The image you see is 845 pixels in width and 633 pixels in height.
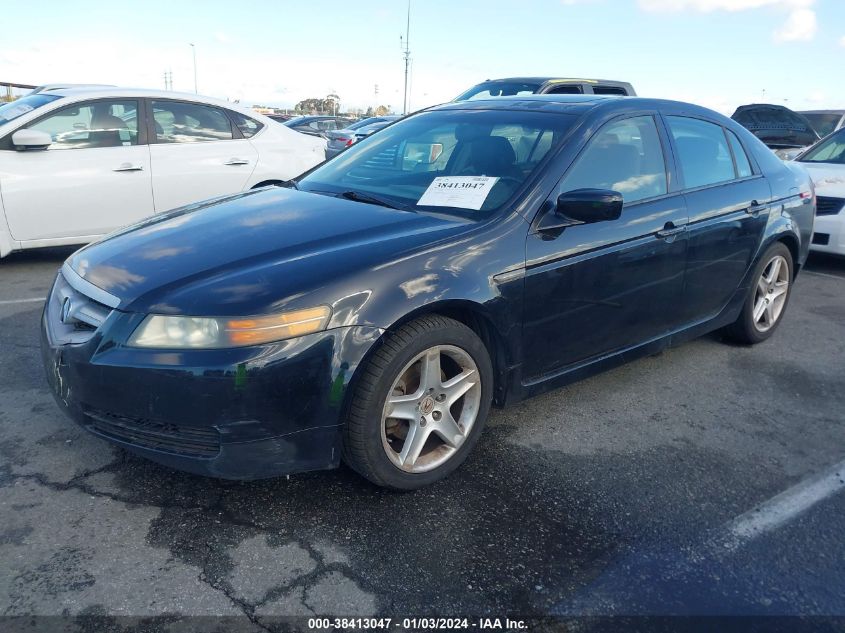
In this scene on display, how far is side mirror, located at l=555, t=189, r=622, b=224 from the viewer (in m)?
2.96

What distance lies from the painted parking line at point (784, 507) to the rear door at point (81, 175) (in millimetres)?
5446

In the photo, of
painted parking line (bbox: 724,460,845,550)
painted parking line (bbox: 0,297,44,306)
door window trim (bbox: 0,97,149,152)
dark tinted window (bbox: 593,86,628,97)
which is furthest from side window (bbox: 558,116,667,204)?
dark tinted window (bbox: 593,86,628,97)

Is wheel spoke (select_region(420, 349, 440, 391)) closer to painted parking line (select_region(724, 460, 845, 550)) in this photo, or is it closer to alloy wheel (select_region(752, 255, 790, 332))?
painted parking line (select_region(724, 460, 845, 550))

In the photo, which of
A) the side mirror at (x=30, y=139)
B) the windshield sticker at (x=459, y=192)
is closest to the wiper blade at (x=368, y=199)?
the windshield sticker at (x=459, y=192)

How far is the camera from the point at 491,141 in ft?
11.4

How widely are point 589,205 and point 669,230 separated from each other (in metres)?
0.82

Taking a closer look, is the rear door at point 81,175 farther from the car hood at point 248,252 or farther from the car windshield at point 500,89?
the car windshield at point 500,89

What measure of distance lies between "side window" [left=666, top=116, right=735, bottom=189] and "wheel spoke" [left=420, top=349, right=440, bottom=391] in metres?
1.93

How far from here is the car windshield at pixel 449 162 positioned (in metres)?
3.16

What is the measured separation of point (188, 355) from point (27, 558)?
84 centimetres

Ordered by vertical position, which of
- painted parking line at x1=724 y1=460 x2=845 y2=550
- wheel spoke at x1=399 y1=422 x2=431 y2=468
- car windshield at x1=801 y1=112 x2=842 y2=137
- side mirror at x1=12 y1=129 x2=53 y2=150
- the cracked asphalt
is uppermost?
car windshield at x1=801 y1=112 x2=842 y2=137

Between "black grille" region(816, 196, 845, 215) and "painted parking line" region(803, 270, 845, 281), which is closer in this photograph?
"black grille" region(816, 196, 845, 215)

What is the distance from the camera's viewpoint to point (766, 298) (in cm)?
464

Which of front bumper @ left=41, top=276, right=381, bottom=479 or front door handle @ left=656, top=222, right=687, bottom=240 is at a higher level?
front door handle @ left=656, top=222, right=687, bottom=240
